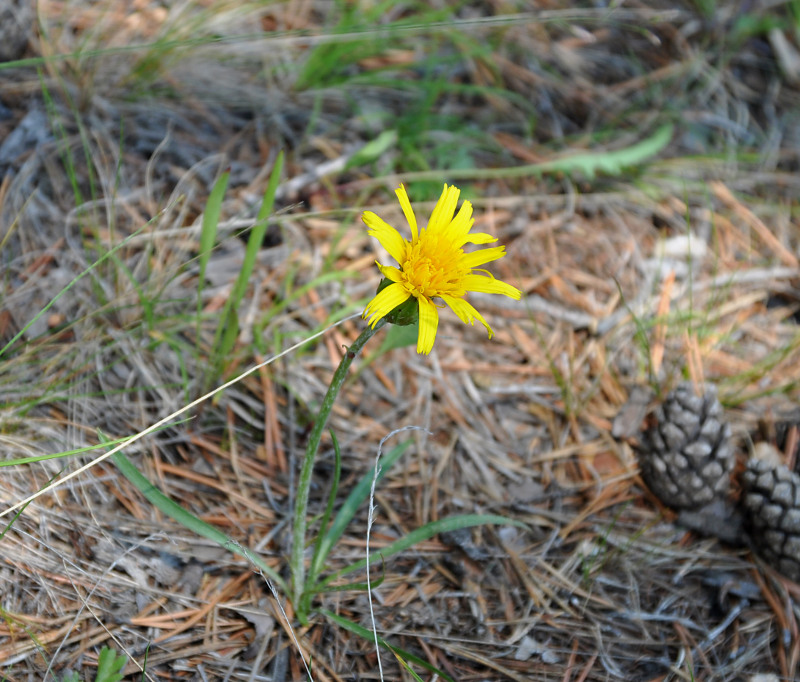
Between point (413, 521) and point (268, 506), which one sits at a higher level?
point (268, 506)

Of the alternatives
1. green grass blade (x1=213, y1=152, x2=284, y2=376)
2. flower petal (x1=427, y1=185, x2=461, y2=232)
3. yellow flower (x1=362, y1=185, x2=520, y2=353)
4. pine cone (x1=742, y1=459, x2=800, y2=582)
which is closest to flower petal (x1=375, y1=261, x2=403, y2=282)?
yellow flower (x1=362, y1=185, x2=520, y2=353)

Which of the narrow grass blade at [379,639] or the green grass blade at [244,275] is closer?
the narrow grass blade at [379,639]

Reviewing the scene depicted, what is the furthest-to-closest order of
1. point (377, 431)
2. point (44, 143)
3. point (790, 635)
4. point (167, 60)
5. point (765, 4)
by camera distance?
point (765, 4) → point (167, 60) → point (44, 143) → point (377, 431) → point (790, 635)

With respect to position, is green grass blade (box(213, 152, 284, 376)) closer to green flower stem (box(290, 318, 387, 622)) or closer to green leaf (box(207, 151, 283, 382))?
green leaf (box(207, 151, 283, 382))

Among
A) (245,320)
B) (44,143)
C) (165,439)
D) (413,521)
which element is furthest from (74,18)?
(413,521)

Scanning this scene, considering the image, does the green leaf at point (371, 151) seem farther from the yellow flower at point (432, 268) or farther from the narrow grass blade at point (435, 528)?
the narrow grass blade at point (435, 528)

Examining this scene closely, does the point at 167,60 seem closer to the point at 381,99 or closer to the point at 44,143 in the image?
the point at 44,143

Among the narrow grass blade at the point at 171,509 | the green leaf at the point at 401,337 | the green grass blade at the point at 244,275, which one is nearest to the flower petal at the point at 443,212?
the green leaf at the point at 401,337
